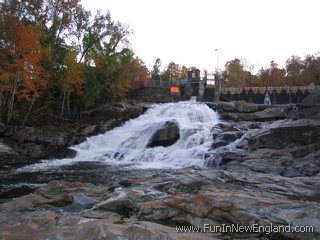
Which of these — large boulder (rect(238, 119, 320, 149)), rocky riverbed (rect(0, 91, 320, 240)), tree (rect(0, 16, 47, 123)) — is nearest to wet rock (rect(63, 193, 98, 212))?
rocky riverbed (rect(0, 91, 320, 240))

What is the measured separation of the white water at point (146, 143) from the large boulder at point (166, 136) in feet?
1.24

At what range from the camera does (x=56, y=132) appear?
2695cm

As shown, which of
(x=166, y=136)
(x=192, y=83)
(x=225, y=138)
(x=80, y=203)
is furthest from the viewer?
(x=192, y=83)

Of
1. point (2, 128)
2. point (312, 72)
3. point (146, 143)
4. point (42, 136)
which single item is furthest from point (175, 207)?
point (312, 72)

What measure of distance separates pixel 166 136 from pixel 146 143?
4.62ft

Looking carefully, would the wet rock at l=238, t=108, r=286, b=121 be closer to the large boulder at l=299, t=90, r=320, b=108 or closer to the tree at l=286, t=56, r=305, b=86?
the large boulder at l=299, t=90, r=320, b=108

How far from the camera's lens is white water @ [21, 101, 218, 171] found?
19.7 meters

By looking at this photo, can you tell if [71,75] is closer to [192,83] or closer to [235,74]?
[192,83]

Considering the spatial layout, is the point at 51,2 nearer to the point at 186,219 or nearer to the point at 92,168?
the point at 92,168

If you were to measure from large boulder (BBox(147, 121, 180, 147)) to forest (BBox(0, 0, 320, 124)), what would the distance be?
9893 millimetres

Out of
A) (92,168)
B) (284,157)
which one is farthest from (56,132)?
(284,157)

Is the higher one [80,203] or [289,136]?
[289,136]

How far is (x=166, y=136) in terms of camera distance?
2320 cm

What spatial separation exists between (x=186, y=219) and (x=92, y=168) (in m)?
12.8
